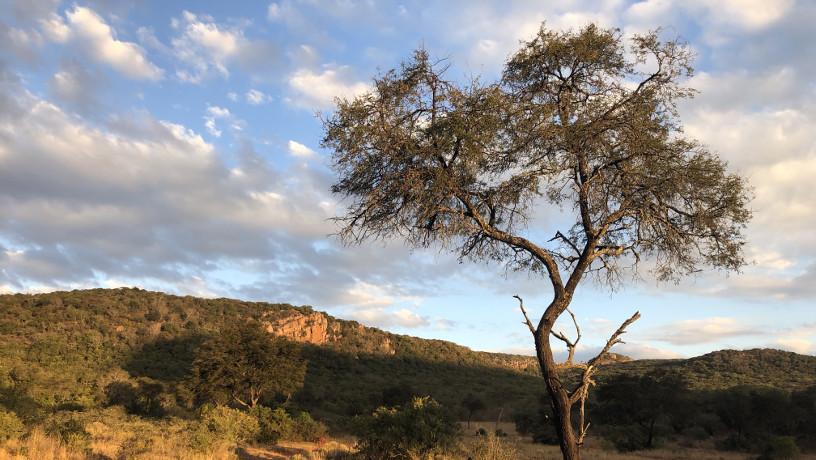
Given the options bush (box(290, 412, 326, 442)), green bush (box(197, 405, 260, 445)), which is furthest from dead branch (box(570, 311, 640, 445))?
bush (box(290, 412, 326, 442))

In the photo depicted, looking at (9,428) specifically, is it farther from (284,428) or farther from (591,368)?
(591,368)

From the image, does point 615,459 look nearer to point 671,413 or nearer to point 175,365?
point 671,413

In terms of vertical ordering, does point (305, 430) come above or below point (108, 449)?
below

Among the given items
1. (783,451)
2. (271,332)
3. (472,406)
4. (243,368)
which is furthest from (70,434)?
(472,406)

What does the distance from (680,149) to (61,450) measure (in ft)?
46.3

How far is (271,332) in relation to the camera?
51719 mm

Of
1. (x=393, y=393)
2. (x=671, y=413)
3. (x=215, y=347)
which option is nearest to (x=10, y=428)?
(x=215, y=347)

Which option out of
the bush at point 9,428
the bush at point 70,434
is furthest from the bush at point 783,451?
the bush at point 9,428

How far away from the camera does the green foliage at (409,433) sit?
1159cm

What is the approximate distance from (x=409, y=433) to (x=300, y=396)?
42.7 metres

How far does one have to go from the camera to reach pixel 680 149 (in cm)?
965

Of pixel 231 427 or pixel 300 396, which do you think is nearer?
pixel 231 427

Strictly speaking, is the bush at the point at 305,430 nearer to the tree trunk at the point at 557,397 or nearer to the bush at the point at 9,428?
the bush at the point at 9,428

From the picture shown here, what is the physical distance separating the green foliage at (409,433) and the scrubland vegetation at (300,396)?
0.03m
